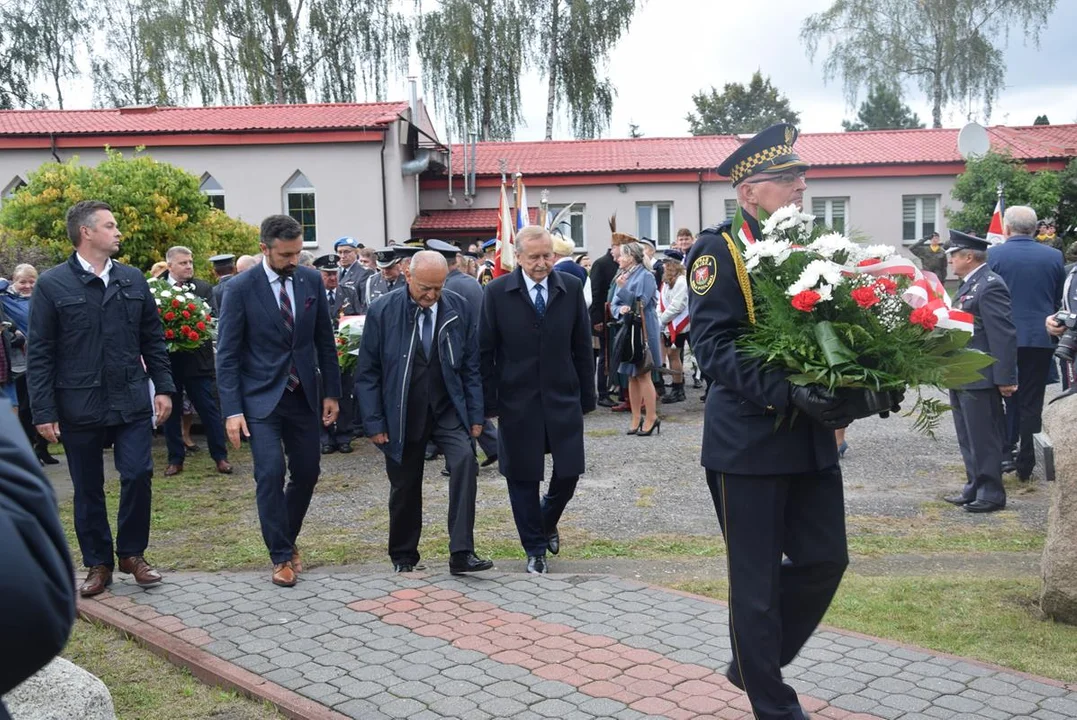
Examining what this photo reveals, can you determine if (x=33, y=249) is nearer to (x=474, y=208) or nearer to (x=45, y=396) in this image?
(x=45, y=396)

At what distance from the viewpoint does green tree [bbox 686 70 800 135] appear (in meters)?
71.7

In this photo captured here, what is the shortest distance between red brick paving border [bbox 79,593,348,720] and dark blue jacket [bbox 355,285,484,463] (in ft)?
5.23

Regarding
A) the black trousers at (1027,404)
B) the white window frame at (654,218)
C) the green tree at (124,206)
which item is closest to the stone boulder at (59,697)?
the black trousers at (1027,404)

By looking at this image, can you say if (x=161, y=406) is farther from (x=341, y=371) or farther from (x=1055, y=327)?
(x=1055, y=327)

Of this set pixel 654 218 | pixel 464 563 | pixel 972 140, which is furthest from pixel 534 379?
pixel 654 218

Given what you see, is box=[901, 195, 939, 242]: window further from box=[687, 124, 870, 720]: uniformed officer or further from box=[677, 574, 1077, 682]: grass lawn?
box=[687, 124, 870, 720]: uniformed officer

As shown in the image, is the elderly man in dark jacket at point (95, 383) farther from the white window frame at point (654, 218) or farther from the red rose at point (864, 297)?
the white window frame at point (654, 218)

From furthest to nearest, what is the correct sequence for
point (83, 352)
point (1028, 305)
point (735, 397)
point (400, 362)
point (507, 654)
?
point (1028, 305)
point (400, 362)
point (83, 352)
point (507, 654)
point (735, 397)

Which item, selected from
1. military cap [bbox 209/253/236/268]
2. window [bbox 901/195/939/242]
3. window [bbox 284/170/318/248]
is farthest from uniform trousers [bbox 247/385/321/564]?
window [bbox 901/195/939/242]

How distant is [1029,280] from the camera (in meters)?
9.70

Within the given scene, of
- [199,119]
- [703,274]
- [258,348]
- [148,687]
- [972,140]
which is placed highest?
[199,119]

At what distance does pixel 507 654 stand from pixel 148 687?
1650 mm

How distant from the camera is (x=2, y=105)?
51.5 metres

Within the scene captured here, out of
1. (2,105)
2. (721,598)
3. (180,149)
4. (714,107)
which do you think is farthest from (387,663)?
(714,107)
